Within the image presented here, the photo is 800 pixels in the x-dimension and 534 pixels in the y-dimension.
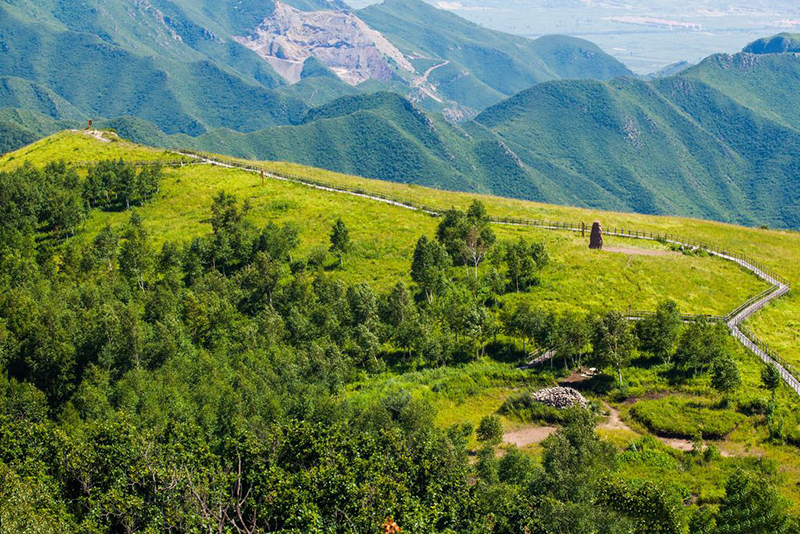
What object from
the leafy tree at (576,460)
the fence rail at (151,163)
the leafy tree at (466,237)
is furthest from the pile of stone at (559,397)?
the fence rail at (151,163)

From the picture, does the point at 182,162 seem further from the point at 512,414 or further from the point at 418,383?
the point at 512,414

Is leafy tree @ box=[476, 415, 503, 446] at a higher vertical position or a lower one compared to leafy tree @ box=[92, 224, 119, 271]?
lower

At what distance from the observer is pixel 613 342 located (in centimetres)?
8531

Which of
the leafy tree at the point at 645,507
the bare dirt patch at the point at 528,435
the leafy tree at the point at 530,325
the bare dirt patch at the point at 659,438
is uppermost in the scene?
the leafy tree at the point at 530,325

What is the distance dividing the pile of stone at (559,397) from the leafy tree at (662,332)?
1343cm

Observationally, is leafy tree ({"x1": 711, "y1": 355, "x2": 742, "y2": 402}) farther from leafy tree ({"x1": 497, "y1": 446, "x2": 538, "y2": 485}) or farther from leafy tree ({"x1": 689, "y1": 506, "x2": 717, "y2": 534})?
leafy tree ({"x1": 689, "y1": 506, "x2": 717, "y2": 534})

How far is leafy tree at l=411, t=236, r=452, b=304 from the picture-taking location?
10394 cm

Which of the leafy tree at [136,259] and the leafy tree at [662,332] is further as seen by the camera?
the leafy tree at [136,259]

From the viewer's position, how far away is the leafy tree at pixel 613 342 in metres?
84.7

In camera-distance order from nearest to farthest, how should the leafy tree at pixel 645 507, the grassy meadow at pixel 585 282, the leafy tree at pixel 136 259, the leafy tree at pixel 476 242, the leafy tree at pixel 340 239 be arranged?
the leafy tree at pixel 645 507
the grassy meadow at pixel 585 282
the leafy tree at pixel 136 259
the leafy tree at pixel 476 242
the leafy tree at pixel 340 239

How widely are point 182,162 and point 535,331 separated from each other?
110 meters

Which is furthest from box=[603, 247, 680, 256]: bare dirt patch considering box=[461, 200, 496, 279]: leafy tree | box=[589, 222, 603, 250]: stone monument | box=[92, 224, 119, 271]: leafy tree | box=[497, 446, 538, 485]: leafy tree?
box=[92, 224, 119, 271]: leafy tree

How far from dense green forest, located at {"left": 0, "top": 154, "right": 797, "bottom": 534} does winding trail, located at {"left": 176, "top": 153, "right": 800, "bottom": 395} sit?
12.0ft

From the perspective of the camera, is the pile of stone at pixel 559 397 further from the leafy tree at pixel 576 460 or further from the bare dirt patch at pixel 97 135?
the bare dirt patch at pixel 97 135
